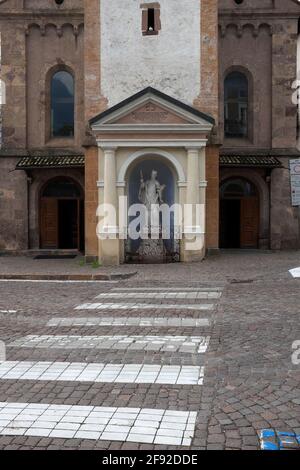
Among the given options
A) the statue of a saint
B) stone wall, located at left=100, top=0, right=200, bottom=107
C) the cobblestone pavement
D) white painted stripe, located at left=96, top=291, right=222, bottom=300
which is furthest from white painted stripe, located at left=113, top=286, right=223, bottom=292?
stone wall, located at left=100, top=0, right=200, bottom=107

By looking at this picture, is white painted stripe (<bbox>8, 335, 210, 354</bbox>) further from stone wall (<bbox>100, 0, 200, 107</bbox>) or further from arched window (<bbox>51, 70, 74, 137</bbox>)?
arched window (<bbox>51, 70, 74, 137</bbox>)

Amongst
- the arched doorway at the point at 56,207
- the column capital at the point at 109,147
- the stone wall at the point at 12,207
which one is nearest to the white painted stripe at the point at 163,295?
the column capital at the point at 109,147

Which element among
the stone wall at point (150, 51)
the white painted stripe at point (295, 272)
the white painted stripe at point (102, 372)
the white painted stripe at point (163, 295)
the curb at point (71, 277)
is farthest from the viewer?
the stone wall at point (150, 51)

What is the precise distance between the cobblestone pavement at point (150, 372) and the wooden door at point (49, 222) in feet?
41.9

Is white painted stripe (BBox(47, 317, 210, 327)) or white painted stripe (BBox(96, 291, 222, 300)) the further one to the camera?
white painted stripe (BBox(96, 291, 222, 300))

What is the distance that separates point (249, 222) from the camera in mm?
23750

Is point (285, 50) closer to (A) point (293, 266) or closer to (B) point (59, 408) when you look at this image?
(A) point (293, 266)

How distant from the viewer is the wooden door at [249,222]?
77.8 ft

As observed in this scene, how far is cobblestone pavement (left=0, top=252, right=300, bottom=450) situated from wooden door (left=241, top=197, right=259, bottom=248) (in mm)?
12660

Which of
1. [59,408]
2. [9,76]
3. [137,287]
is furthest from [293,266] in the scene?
[9,76]

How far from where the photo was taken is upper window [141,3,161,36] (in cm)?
1877

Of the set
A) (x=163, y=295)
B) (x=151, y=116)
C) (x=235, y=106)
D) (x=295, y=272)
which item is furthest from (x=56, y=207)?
(x=163, y=295)

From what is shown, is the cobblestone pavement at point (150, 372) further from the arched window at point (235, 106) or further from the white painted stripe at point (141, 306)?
the arched window at point (235, 106)

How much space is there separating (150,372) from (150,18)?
52.2ft
